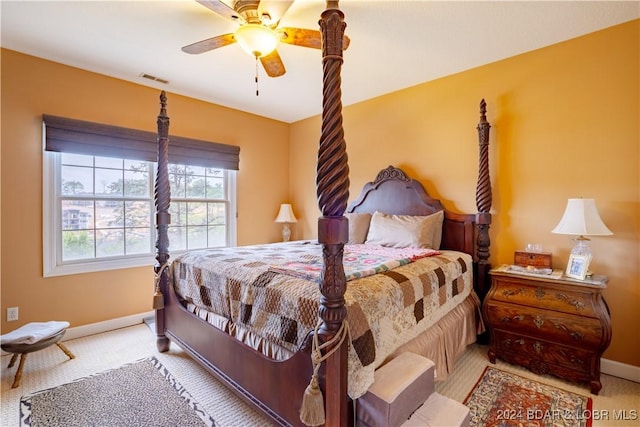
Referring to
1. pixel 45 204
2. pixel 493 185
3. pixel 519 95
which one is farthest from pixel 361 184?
pixel 45 204

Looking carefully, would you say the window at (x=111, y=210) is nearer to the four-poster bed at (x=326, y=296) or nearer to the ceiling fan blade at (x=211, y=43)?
the four-poster bed at (x=326, y=296)

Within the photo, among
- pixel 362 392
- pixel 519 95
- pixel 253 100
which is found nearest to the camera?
pixel 362 392

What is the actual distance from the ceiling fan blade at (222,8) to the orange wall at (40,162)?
1978mm

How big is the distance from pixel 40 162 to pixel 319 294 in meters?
3.04

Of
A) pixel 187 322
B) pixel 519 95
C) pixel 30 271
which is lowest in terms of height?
pixel 187 322

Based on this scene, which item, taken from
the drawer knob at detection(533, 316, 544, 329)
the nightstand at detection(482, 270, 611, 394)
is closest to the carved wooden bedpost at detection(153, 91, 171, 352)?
the nightstand at detection(482, 270, 611, 394)

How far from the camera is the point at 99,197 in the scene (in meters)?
3.11

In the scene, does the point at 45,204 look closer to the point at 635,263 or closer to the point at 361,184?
the point at 361,184

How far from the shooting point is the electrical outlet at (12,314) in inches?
103

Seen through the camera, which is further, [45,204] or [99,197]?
[99,197]

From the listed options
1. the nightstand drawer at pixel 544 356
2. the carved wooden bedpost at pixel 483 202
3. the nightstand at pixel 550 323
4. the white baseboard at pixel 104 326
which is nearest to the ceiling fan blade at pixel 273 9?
the carved wooden bedpost at pixel 483 202

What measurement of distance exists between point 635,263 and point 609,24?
179 cm

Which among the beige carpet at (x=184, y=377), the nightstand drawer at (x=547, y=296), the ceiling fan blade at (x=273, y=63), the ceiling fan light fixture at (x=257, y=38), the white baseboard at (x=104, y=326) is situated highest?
the ceiling fan blade at (x=273, y=63)

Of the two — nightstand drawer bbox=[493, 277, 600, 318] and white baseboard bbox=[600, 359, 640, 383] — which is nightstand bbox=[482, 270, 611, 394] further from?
white baseboard bbox=[600, 359, 640, 383]
